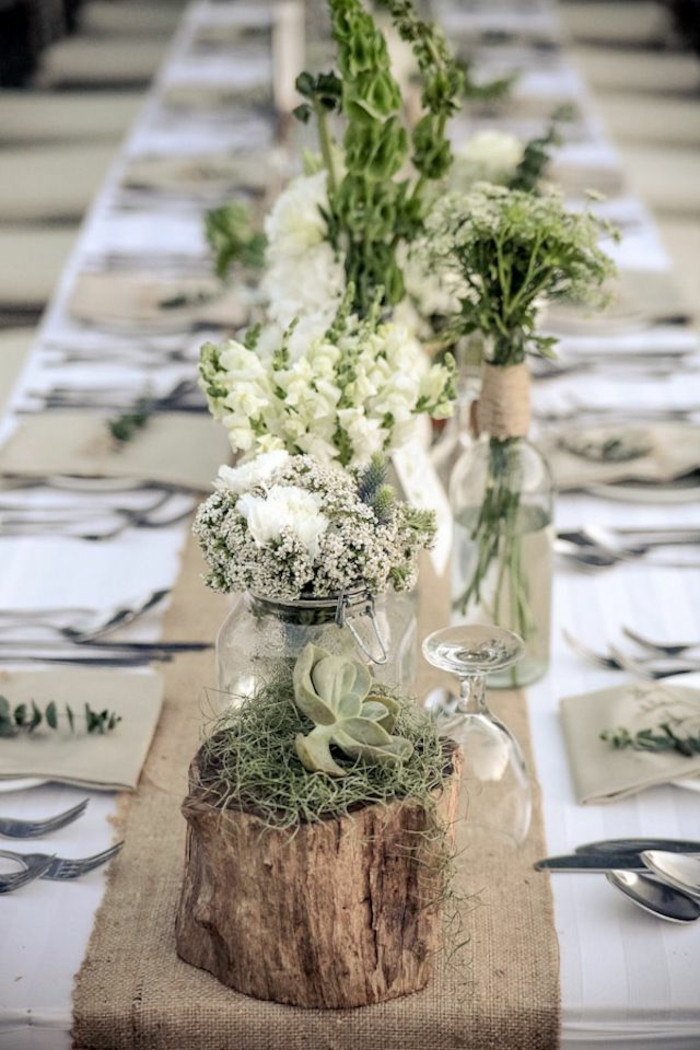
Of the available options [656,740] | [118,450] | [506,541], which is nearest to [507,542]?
[506,541]

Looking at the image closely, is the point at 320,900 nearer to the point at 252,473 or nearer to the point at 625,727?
the point at 252,473

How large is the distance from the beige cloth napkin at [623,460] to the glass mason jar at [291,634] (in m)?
0.93

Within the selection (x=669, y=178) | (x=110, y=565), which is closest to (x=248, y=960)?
(x=110, y=565)

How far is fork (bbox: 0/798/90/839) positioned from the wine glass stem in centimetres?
39

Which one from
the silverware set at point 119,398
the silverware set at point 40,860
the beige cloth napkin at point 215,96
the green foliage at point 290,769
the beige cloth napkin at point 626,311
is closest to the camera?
the green foliage at point 290,769

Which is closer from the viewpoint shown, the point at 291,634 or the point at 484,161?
the point at 291,634

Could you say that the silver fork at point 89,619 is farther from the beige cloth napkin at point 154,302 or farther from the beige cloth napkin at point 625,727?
the beige cloth napkin at point 154,302

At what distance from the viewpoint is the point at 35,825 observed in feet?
4.62

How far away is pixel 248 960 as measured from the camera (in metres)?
1.16

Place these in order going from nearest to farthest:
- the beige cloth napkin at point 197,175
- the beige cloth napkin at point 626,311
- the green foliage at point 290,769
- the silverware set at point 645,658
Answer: the green foliage at point 290,769
the silverware set at point 645,658
the beige cloth napkin at point 626,311
the beige cloth napkin at point 197,175

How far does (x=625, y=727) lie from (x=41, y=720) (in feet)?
2.00

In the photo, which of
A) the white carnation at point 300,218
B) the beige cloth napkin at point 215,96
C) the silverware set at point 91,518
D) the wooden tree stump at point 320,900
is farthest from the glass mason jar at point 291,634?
the beige cloth napkin at point 215,96

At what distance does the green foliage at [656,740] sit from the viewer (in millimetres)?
1506

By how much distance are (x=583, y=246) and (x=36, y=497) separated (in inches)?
40.3
